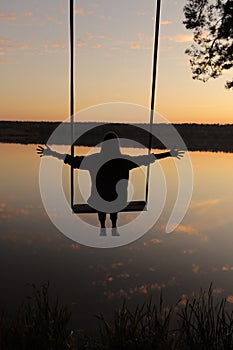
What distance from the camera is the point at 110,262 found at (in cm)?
1178

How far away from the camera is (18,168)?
117 ft

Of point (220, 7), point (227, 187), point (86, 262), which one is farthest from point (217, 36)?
point (227, 187)

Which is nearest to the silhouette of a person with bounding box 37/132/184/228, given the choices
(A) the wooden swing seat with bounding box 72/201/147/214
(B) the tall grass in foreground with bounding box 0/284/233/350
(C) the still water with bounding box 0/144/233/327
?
(A) the wooden swing seat with bounding box 72/201/147/214

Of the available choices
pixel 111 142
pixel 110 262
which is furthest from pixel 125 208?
pixel 110 262

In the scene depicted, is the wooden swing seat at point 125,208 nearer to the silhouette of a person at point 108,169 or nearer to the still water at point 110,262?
the silhouette of a person at point 108,169

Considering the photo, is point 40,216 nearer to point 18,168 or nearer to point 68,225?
point 68,225

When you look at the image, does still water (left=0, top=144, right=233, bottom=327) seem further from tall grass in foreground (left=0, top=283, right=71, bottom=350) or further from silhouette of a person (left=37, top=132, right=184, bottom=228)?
tall grass in foreground (left=0, top=283, right=71, bottom=350)

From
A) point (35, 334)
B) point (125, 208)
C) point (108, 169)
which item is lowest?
point (35, 334)

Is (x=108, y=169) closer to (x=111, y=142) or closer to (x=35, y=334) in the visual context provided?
(x=111, y=142)

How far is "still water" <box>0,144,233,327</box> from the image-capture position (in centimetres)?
911

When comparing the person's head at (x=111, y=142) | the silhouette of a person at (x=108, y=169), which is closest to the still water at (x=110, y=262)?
the silhouette of a person at (x=108, y=169)

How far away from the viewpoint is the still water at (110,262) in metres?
9.11

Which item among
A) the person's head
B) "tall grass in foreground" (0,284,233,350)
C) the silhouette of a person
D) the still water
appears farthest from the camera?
the still water

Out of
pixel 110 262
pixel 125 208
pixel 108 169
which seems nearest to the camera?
pixel 108 169
